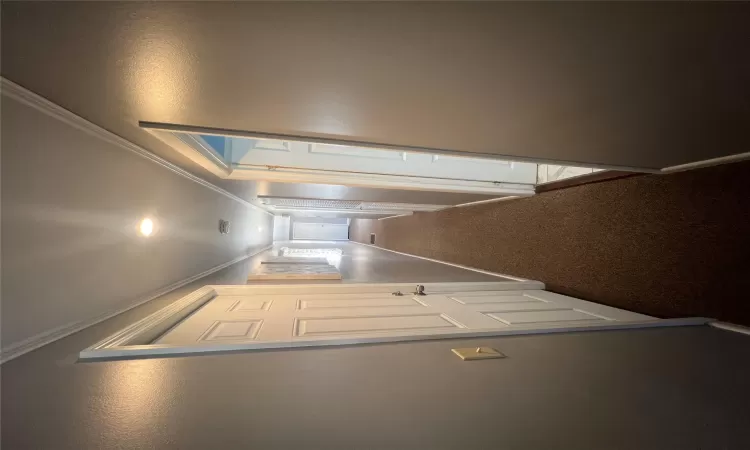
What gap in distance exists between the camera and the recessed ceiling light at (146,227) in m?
0.94

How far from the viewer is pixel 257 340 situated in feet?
1.97

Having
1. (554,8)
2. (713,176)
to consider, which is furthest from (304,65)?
(713,176)

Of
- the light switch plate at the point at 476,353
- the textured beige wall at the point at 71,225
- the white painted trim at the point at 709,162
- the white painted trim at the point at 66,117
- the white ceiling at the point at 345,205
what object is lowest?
the light switch plate at the point at 476,353

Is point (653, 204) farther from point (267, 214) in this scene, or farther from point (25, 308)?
point (267, 214)

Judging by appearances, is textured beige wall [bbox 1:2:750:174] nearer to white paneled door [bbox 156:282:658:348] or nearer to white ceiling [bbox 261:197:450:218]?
white paneled door [bbox 156:282:658:348]

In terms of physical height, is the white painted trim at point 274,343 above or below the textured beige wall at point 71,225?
below

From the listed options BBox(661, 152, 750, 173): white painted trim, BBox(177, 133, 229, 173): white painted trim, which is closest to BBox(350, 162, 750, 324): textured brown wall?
BBox(661, 152, 750, 173): white painted trim

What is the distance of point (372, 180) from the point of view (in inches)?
56.6

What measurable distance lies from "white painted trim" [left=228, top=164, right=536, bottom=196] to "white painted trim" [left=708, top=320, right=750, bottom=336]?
0.89 metres

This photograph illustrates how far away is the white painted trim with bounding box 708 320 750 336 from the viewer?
806mm

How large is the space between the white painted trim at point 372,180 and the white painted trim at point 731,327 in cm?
89

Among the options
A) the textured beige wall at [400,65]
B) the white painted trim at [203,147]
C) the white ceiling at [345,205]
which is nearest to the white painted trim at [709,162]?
the textured beige wall at [400,65]

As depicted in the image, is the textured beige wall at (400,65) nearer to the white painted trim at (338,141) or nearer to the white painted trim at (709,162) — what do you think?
the white painted trim at (338,141)

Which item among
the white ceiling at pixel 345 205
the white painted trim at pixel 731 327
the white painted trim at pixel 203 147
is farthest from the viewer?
the white ceiling at pixel 345 205
